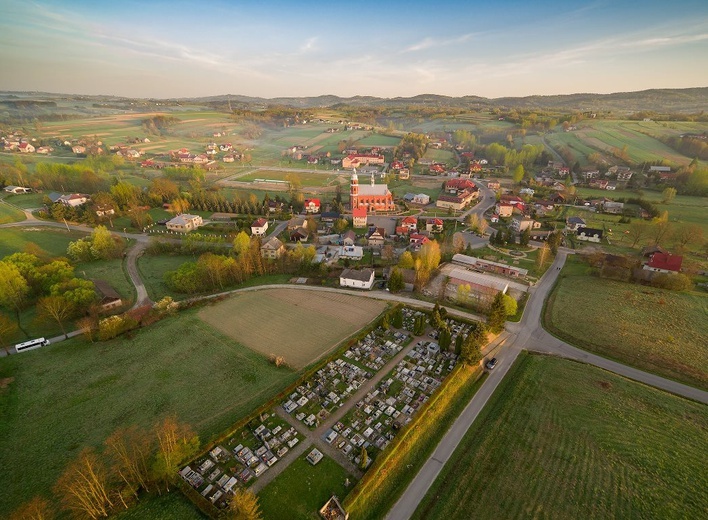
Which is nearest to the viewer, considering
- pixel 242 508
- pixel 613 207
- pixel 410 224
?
pixel 242 508

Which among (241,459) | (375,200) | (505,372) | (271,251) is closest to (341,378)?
(241,459)

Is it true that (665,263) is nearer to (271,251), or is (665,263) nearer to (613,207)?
(613,207)

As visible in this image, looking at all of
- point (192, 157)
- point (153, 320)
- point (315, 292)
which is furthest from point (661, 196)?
point (192, 157)

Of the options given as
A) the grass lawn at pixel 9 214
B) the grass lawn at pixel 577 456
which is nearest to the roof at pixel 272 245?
the grass lawn at pixel 577 456

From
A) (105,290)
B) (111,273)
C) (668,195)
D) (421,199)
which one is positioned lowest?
(111,273)

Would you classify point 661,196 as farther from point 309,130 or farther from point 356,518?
point 309,130

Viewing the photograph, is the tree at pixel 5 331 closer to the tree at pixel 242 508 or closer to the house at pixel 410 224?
the tree at pixel 242 508

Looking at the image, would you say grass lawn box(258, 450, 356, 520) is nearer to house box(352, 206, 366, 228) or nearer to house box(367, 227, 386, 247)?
house box(367, 227, 386, 247)
